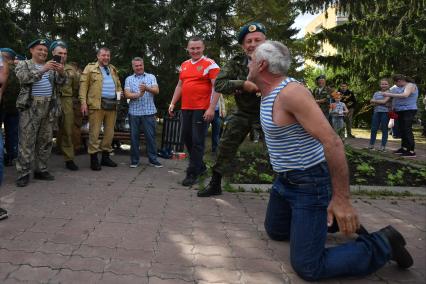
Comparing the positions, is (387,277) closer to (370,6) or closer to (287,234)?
(287,234)

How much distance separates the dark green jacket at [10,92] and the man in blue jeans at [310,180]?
4.48 meters

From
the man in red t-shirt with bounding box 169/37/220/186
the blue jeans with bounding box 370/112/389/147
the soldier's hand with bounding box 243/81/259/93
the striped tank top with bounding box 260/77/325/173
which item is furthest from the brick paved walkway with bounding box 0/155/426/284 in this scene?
the blue jeans with bounding box 370/112/389/147

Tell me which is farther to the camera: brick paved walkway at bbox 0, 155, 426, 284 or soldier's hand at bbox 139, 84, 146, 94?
soldier's hand at bbox 139, 84, 146, 94

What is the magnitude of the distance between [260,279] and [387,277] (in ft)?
2.95

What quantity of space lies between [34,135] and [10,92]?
4.16 ft

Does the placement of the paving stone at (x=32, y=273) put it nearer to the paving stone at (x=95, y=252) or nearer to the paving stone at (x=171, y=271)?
the paving stone at (x=95, y=252)

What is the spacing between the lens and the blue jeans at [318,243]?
2.69 m

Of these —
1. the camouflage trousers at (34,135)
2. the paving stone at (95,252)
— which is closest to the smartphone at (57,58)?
the camouflage trousers at (34,135)

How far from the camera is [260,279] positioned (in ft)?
9.03

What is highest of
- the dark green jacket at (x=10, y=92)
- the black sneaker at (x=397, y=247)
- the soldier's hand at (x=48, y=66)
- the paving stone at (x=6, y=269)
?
the soldier's hand at (x=48, y=66)

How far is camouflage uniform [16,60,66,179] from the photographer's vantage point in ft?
17.2

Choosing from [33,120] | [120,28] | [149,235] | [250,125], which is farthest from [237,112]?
[120,28]

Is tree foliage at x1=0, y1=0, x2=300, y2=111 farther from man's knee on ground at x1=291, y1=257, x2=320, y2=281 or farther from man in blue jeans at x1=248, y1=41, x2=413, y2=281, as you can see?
man's knee on ground at x1=291, y1=257, x2=320, y2=281

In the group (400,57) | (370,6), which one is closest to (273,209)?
(370,6)
